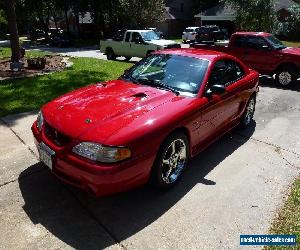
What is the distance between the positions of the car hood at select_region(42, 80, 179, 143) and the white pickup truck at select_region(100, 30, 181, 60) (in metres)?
12.9

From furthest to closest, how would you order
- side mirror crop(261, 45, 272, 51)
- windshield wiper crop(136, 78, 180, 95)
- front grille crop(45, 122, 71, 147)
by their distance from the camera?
side mirror crop(261, 45, 272, 51), windshield wiper crop(136, 78, 180, 95), front grille crop(45, 122, 71, 147)

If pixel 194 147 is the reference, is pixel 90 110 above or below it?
above

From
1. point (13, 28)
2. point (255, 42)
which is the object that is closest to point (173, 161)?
point (255, 42)

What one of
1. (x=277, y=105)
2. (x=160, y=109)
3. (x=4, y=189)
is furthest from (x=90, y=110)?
(x=277, y=105)

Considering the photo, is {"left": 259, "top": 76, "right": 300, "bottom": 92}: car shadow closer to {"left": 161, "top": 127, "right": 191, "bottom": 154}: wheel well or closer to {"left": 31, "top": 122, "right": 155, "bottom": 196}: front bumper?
{"left": 161, "top": 127, "right": 191, "bottom": 154}: wheel well

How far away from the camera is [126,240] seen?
369 cm

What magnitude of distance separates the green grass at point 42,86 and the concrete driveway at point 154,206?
208 centimetres

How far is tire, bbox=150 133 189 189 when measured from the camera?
4270 mm

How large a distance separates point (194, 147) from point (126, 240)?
5.94 feet

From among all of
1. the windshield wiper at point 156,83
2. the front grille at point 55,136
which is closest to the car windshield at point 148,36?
the windshield wiper at point 156,83

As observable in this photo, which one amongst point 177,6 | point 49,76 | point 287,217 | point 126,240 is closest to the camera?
point 126,240

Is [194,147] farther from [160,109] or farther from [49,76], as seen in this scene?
[49,76]

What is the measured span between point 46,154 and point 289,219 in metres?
2.95

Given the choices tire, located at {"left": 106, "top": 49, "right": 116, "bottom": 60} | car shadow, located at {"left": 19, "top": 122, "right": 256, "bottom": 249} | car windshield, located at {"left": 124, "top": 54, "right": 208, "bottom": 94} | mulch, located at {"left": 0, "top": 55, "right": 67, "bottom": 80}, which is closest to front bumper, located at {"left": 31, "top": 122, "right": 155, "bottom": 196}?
car shadow, located at {"left": 19, "top": 122, "right": 256, "bottom": 249}
